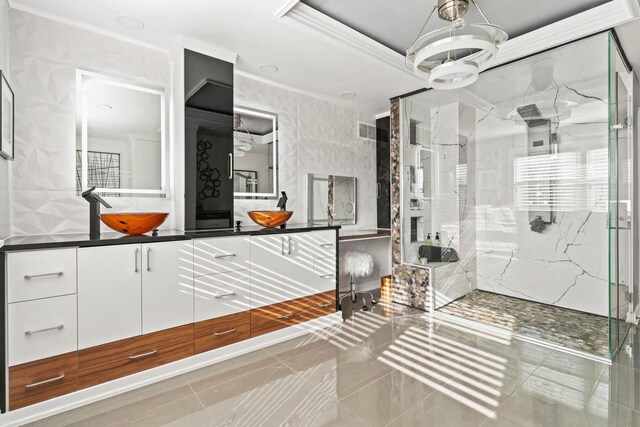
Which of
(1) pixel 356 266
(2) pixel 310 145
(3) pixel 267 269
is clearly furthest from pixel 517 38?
(3) pixel 267 269

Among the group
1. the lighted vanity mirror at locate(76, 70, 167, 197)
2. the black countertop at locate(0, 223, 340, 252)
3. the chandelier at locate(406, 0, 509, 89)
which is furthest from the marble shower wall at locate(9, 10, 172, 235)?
the chandelier at locate(406, 0, 509, 89)

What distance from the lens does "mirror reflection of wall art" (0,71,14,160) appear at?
1880 millimetres

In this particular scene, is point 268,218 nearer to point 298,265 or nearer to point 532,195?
point 298,265

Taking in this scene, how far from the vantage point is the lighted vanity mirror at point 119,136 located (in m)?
2.51

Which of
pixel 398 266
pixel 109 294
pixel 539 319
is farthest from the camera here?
pixel 398 266

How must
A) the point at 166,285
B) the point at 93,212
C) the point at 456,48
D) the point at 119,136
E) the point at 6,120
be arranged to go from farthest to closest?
the point at 119,136 < the point at 166,285 < the point at 93,212 < the point at 6,120 < the point at 456,48

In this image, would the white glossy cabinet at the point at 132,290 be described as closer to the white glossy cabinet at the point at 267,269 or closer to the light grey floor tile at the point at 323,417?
the white glossy cabinet at the point at 267,269

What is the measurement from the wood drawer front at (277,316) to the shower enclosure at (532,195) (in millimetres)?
1621

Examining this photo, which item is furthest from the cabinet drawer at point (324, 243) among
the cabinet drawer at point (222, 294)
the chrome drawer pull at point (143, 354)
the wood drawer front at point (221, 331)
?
the chrome drawer pull at point (143, 354)

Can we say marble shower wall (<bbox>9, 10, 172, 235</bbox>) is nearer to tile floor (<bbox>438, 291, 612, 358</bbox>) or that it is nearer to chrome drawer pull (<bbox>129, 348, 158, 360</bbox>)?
chrome drawer pull (<bbox>129, 348, 158, 360</bbox>)

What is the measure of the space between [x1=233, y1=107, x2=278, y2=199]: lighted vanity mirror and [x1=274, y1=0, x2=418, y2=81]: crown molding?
113cm

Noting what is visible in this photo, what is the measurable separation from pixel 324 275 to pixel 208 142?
5.63ft

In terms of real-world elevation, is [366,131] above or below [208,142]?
above

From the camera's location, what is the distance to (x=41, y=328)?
6.14 feet
